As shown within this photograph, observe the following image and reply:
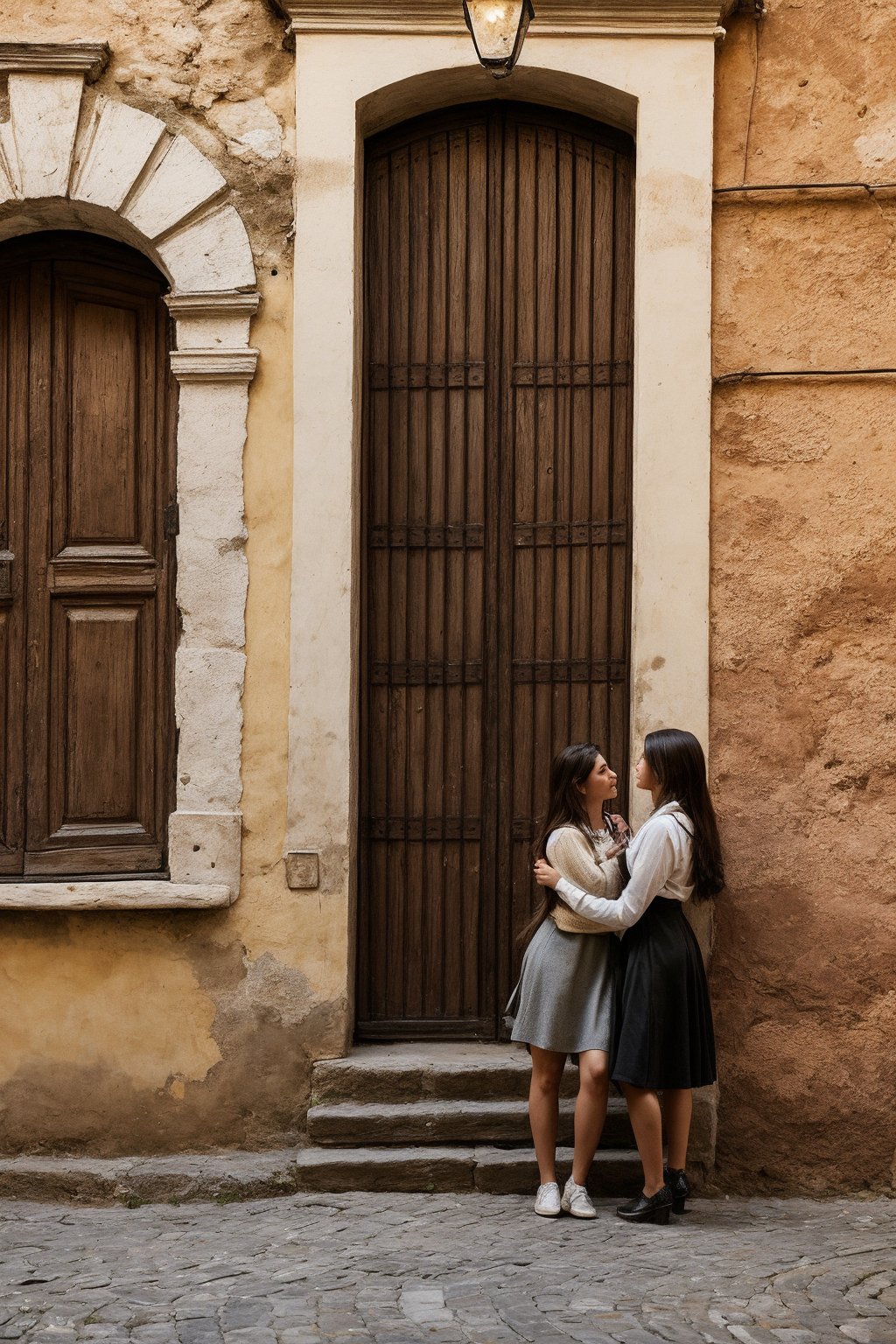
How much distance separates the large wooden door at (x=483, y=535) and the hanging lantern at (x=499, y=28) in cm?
96

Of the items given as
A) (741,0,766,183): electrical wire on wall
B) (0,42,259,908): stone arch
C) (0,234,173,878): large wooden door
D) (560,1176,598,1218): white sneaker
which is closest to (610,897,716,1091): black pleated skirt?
(560,1176,598,1218): white sneaker

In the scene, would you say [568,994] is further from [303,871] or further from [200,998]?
[200,998]

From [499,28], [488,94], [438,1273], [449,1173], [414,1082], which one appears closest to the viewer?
[438,1273]

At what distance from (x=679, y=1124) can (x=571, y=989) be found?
1.99 ft

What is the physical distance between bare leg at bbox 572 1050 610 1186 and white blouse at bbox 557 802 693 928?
460mm

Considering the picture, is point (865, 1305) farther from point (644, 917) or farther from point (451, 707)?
point (451, 707)

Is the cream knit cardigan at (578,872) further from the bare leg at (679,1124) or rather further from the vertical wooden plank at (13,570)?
the vertical wooden plank at (13,570)

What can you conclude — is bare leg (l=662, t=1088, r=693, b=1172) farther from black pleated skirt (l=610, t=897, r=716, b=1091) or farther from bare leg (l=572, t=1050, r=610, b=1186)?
bare leg (l=572, t=1050, r=610, b=1186)

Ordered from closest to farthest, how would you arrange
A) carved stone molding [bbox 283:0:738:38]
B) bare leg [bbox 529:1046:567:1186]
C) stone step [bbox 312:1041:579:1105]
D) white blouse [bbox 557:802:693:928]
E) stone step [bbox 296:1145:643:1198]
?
white blouse [bbox 557:802:693:928] < bare leg [bbox 529:1046:567:1186] < stone step [bbox 296:1145:643:1198] < stone step [bbox 312:1041:579:1105] < carved stone molding [bbox 283:0:738:38]

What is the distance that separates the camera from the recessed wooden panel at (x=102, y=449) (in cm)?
566

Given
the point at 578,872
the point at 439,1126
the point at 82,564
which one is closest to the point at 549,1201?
the point at 439,1126

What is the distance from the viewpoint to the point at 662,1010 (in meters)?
4.71

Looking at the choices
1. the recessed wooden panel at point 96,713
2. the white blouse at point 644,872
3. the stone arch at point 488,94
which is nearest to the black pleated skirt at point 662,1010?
the white blouse at point 644,872

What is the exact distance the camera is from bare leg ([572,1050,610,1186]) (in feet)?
15.5
